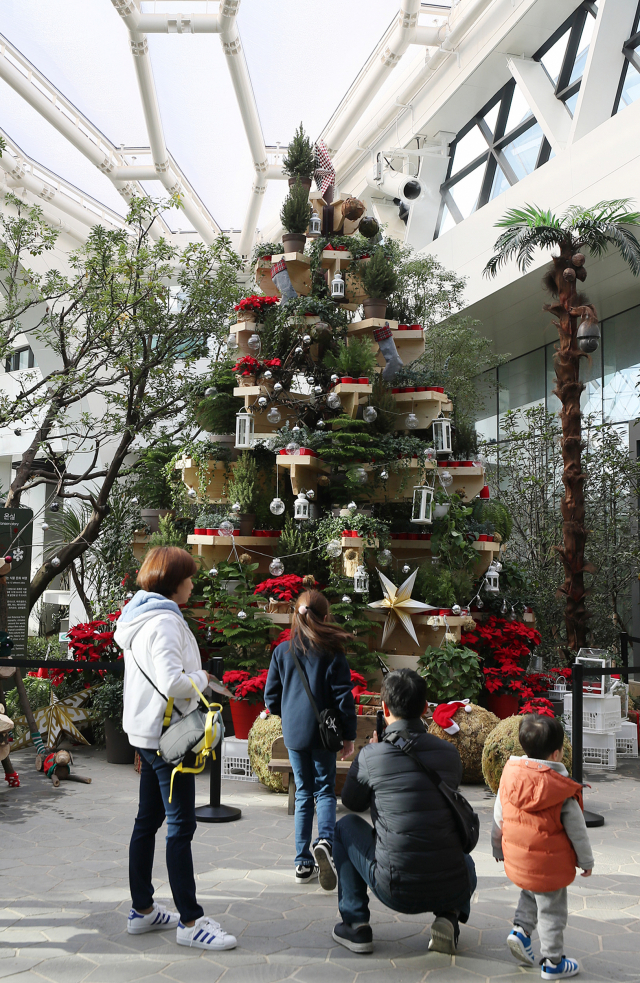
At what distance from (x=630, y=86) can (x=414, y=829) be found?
38.8 ft

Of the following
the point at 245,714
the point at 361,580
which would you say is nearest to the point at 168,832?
the point at 245,714

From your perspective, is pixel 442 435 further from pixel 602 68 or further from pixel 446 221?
pixel 446 221

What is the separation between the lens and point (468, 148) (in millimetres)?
15359

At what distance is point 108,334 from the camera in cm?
891

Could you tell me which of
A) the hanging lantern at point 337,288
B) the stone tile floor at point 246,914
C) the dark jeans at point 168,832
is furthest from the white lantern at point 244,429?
the dark jeans at point 168,832

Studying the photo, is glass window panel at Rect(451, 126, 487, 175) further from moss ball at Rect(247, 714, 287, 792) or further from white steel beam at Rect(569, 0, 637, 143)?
moss ball at Rect(247, 714, 287, 792)

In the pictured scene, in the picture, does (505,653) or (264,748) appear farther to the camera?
(505,653)

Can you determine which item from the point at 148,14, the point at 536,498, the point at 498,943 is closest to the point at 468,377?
the point at 536,498

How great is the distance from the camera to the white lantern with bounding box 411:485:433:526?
7148 millimetres

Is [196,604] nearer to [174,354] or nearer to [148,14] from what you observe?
[174,354]

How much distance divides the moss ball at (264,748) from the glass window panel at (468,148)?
12.7 meters

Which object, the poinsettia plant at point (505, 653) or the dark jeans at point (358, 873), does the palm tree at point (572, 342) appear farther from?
the dark jeans at point (358, 873)

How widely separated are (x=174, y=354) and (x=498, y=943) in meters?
7.77

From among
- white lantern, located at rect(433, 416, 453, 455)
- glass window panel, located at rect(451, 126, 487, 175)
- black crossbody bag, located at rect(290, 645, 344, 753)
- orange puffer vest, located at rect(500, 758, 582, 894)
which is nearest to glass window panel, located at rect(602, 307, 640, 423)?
glass window panel, located at rect(451, 126, 487, 175)
